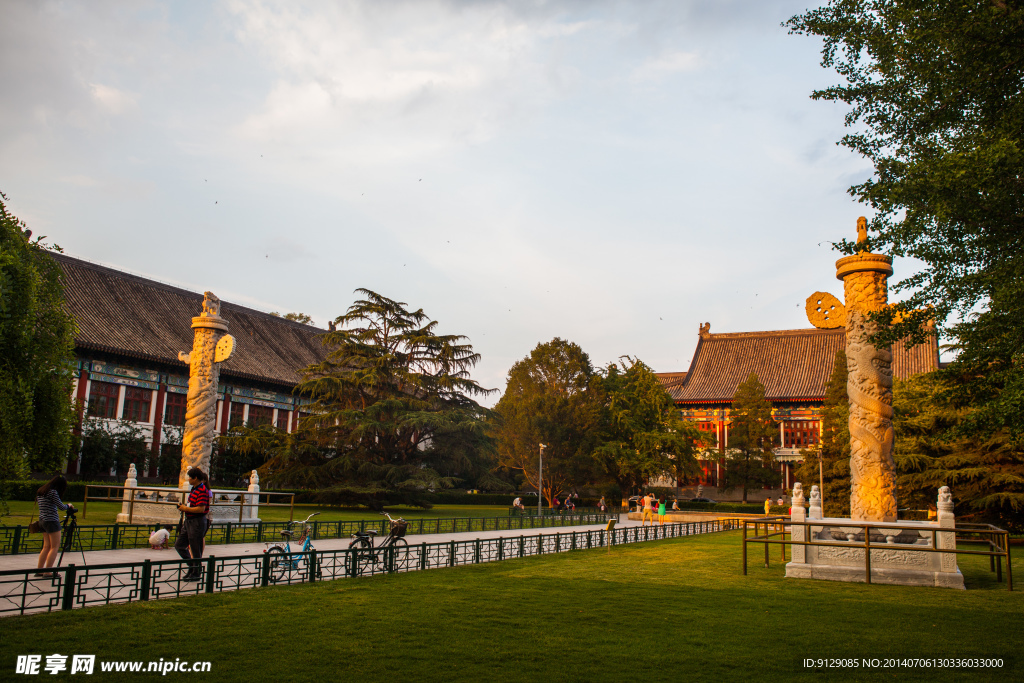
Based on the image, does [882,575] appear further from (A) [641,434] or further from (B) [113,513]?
(A) [641,434]

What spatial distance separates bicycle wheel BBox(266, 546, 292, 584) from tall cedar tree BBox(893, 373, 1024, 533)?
74.5ft

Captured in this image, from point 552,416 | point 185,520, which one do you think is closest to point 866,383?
point 185,520

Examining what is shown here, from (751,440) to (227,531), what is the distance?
145 ft

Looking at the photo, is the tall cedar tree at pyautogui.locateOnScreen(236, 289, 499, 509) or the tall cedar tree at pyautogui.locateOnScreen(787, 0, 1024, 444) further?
the tall cedar tree at pyautogui.locateOnScreen(236, 289, 499, 509)

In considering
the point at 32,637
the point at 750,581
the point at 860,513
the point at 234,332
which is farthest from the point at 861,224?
the point at 234,332

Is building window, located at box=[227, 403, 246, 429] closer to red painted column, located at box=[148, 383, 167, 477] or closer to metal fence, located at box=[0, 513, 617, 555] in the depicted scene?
red painted column, located at box=[148, 383, 167, 477]

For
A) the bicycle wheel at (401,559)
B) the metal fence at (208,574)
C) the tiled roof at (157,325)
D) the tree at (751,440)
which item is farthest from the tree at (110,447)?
the tree at (751,440)

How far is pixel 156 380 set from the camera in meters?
40.1

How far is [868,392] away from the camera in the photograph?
1474 cm

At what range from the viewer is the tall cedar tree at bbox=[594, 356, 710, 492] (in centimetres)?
4525

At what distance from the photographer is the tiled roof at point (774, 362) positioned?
56.0 metres

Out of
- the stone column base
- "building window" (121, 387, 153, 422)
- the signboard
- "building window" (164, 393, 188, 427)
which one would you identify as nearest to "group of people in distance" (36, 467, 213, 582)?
the stone column base

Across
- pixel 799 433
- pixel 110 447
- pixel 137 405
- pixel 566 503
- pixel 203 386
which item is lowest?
pixel 566 503

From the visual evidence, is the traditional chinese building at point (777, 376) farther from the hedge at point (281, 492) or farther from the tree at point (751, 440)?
the hedge at point (281, 492)
